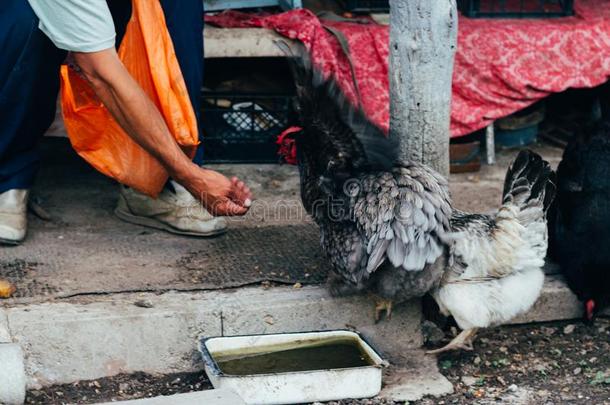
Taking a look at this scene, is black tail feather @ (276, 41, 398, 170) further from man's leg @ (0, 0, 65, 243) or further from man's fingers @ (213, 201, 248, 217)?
man's leg @ (0, 0, 65, 243)

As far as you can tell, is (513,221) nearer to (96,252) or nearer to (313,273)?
(313,273)

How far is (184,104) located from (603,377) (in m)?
2.15

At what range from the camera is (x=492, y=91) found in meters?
5.40

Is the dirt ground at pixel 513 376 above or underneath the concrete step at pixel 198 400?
underneath

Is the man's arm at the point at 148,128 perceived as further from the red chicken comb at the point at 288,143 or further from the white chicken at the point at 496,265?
the white chicken at the point at 496,265

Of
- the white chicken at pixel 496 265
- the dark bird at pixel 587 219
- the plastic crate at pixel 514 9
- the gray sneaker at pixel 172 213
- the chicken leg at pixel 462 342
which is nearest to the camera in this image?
the white chicken at pixel 496 265

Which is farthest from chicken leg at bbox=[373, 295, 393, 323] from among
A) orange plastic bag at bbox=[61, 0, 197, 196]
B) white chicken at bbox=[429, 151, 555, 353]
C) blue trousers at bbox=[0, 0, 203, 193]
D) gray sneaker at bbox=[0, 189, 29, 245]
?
gray sneaker at bbox=[0, 189, 29, 245]

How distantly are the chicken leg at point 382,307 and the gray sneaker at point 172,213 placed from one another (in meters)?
0.93

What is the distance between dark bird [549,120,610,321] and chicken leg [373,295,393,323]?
898 mm

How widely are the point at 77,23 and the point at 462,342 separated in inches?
80.3

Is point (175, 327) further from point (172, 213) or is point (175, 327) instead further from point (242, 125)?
point (242, 125)

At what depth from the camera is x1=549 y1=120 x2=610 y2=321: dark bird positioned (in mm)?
4059

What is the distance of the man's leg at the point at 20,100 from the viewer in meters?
3.95

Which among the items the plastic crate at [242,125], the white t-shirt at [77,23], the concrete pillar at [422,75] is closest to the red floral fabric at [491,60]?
the plastic crate at [242,125]
